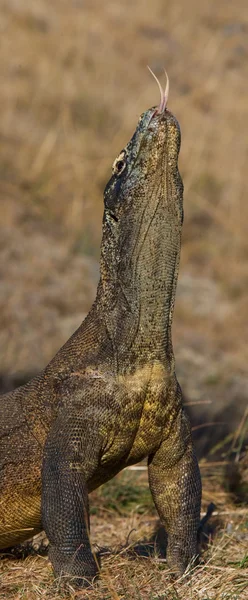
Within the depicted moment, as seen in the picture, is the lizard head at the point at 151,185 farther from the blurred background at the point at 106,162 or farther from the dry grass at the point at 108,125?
the dry grass at the point at 108,125

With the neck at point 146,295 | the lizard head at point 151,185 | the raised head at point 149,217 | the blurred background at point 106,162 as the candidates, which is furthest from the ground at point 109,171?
the lizard head at point 151,185

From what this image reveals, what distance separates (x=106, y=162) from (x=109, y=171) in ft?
0.49

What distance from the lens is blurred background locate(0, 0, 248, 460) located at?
1136 centimetres

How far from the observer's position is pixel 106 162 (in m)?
14.9

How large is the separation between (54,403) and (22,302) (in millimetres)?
7067

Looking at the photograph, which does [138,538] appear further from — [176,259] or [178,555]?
[176,259]

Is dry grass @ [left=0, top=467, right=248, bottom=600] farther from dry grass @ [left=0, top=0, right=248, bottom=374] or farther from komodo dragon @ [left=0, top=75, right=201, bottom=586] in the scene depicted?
dry grass @ [left=0, top=0, right=248, bottom=374]

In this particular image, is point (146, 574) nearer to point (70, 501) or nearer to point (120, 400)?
point (70, 501)

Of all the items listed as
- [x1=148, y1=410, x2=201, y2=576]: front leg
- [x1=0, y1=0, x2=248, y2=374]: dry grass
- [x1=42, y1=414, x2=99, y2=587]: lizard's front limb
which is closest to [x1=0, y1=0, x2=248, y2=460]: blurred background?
[x1=0, y1=0, x2=248, y2=374]: dry grass

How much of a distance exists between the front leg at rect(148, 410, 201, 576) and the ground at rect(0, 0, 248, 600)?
1.62 m

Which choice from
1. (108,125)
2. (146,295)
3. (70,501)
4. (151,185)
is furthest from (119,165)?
(108,125)

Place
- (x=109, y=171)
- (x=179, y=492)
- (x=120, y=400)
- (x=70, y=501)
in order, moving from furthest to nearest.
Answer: (x=109, y=171) < (x=179, y=492) < (x=120, y=400) < (x=70, y=501)

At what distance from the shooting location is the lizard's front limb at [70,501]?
13.9ft

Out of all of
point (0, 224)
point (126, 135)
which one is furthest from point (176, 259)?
point (126, 135)
